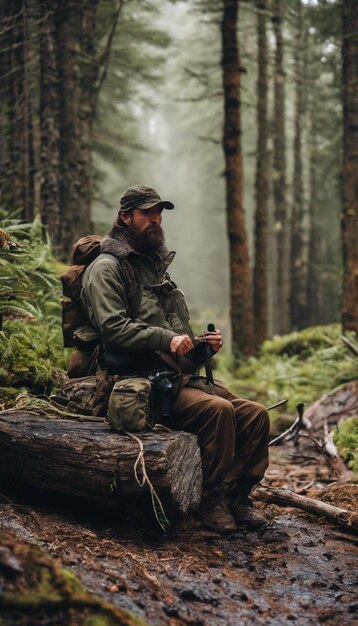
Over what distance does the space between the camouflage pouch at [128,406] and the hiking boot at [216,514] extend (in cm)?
103

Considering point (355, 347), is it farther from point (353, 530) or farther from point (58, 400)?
point (58, 400)

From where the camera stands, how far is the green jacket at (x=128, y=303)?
5074mm

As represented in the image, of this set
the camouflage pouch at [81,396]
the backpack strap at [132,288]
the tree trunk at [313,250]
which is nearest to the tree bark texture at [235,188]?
the backpack strap at [132,288]

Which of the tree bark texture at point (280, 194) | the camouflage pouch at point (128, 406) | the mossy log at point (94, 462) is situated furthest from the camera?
the tree bark texture at point (280, 194)

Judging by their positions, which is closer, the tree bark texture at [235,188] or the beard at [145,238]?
the beard at [145,238]

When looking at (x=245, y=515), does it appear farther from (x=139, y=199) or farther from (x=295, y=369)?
(x=295, y=369)

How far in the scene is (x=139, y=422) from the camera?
5.00 metres

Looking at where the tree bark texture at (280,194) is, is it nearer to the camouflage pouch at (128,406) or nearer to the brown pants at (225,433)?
the brown pants at (225,433)

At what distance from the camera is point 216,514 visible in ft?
17.9

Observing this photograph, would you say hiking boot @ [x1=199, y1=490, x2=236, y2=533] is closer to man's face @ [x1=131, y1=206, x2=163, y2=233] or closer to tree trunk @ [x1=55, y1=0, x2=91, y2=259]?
man's face @ [x1=131, y1=206, x2=163, y2=233]

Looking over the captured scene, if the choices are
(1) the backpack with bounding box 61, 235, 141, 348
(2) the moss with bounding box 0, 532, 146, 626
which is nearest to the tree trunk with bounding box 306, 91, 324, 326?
(1) the backpack with bounding box 61, 235, 141, 348

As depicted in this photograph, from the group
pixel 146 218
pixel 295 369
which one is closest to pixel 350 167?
pixel 295 369

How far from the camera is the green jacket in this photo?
5.07m

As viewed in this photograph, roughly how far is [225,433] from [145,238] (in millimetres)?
1927
